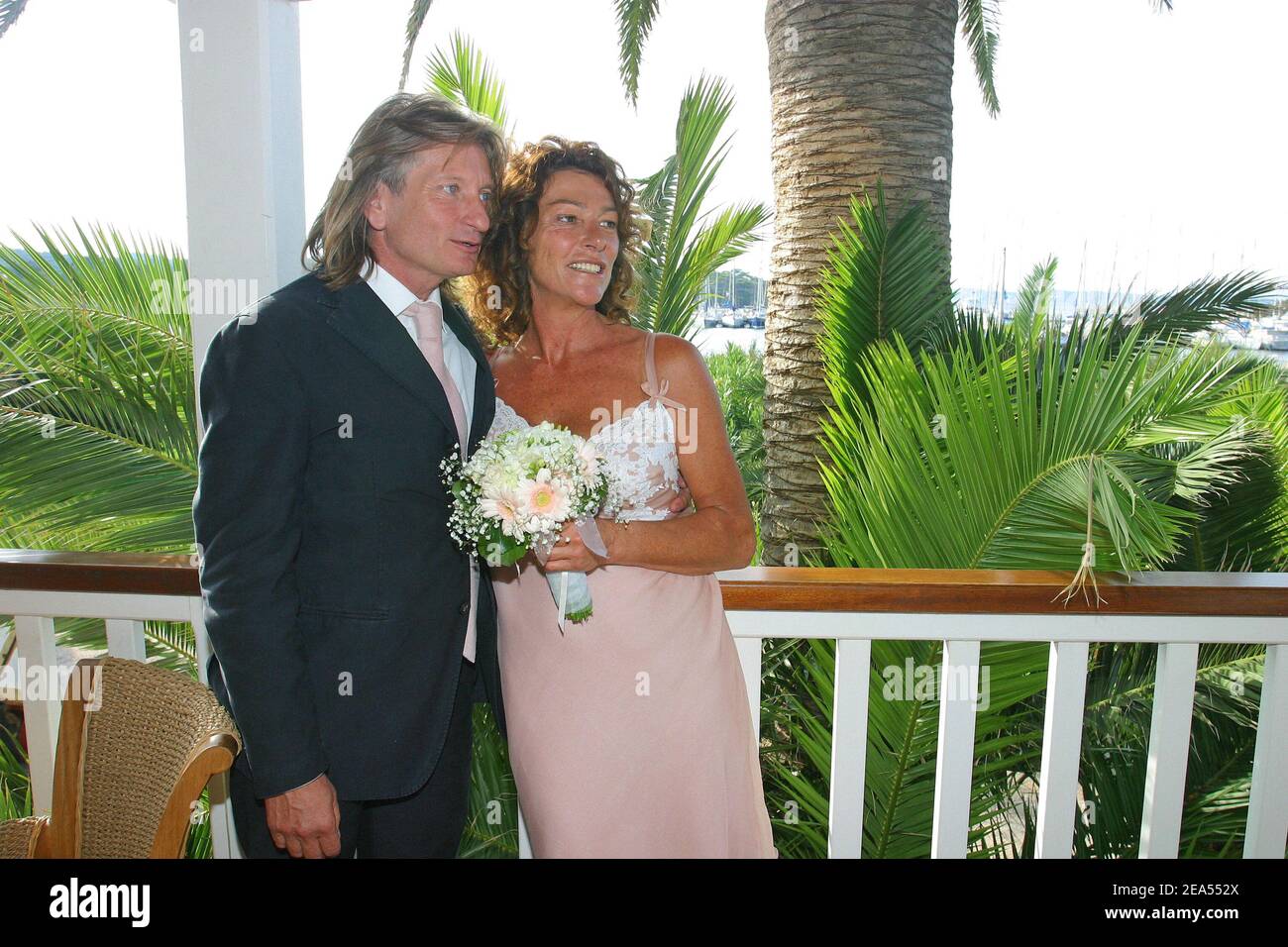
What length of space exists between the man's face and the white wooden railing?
896 mm

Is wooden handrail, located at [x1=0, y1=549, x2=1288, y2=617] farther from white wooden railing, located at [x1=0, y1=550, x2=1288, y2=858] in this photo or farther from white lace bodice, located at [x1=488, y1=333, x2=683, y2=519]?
white lace bodice, located at [x1=488, y1=333, x2=683, y2=519]

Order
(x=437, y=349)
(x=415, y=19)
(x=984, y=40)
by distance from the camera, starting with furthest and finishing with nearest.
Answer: (x=984, y=40), (x=415, y=19), (x=437, y=349)

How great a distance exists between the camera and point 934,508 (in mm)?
2316

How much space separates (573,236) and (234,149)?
2.71 feet

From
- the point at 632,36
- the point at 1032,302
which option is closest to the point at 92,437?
the point at 1032,302

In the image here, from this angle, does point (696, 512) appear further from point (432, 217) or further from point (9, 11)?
point (9, 11)

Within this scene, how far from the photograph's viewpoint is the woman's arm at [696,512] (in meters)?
1.91

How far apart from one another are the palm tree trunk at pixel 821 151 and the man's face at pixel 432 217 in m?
2.38

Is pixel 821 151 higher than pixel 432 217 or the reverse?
higher

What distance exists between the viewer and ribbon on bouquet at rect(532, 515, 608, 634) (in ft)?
5.94

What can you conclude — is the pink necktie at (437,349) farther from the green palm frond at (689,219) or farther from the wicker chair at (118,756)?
the green palm frond at (689,219)

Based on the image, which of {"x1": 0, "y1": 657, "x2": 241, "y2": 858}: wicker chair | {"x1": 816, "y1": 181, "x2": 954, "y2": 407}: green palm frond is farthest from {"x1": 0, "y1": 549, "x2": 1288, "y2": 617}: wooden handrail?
{"x1": 816, "y1": 181, "x2": 954, "y2": 407}: green palm frond

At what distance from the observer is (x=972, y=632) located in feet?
6.55
